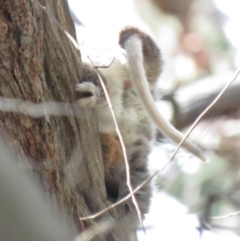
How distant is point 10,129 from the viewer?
218 centimetres

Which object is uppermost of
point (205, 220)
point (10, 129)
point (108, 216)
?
point (205, 220)

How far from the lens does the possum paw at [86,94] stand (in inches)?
104

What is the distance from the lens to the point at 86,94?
8.85 ft

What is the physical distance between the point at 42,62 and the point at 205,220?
103 centimetres

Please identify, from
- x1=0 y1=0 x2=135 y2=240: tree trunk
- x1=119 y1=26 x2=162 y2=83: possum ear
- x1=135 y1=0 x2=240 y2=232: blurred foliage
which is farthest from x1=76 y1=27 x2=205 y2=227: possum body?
x1=135 y1=0 x2=240 y2=232: blurred foliage

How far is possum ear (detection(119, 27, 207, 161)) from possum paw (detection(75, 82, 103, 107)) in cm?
22

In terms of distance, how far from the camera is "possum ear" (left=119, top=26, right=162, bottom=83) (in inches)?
131

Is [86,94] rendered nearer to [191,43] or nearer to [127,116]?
[127,116]

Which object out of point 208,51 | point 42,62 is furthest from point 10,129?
point 208,51

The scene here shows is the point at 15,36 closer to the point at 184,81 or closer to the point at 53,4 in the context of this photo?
the point at 53,4

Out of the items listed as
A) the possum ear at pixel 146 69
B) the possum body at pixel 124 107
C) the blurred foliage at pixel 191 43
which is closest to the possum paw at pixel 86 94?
the possum body at pixel 124 107

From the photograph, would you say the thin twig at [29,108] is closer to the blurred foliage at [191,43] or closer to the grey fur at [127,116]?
the grey fur at [127,116]

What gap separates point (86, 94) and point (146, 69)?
2.53 ft

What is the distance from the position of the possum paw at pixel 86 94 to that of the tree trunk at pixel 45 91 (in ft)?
0.11
